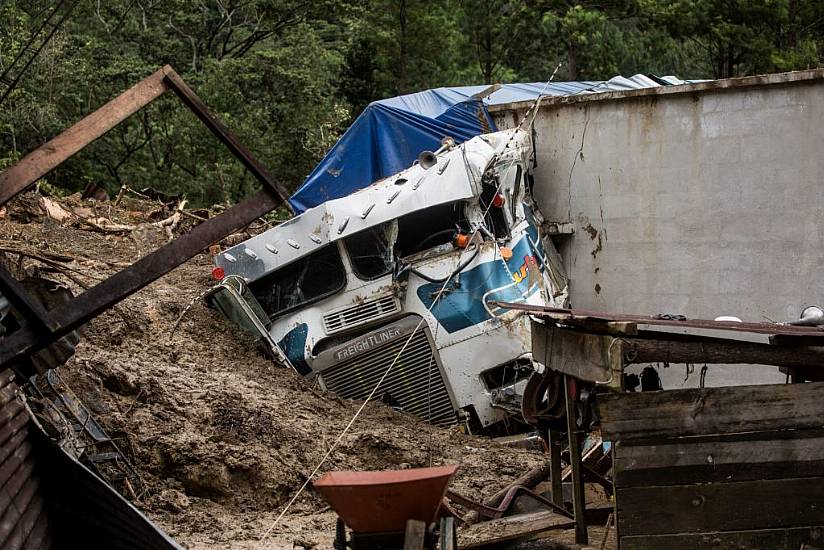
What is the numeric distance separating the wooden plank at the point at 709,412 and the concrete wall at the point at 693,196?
7.07 meters

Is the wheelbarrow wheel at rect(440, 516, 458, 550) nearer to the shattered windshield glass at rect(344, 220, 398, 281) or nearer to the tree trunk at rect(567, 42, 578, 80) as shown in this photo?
the shattered windshield glass at rect(344, 220, 398, 281)

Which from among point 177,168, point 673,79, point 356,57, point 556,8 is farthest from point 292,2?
point 673,79

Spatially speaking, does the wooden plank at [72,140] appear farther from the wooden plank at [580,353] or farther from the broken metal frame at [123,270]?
the wooden plank at [580,353]

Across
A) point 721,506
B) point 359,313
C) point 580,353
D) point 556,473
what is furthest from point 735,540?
point 359,313

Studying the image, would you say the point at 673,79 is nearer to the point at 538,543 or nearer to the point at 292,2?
the point at 292,2

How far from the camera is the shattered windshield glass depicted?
1193 centimetres

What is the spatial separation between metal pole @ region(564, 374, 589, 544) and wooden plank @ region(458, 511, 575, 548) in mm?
124

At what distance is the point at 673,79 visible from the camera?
19.2 meters

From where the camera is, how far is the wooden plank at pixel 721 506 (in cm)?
617

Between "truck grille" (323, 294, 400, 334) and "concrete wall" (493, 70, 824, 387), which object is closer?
"truck grille" (323, 294, 400, 334)

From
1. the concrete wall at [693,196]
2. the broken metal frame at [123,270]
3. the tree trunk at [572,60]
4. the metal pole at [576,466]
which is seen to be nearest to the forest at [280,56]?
the tree trunk at [572,60]

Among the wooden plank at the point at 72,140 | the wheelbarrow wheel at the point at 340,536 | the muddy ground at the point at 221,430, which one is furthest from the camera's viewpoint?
the muddy ground at the point at 221,430

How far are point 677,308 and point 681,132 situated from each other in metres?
2.31

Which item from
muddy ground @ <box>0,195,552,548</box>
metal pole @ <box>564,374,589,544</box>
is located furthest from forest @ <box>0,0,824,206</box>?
metal pole @ <box>564,374,589,544</box>
